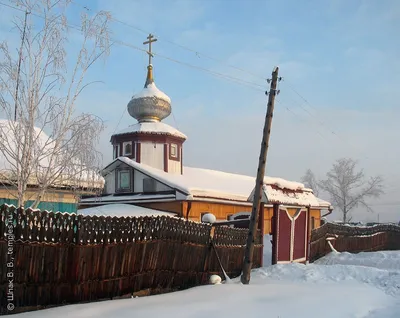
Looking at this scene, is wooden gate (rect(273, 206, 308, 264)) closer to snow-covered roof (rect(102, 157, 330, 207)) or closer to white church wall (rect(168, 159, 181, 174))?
snow-covered roof (rect(102, 157, 330, 207))

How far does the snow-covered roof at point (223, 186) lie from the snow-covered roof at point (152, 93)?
477 cm

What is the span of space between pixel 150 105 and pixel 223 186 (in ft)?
21.2

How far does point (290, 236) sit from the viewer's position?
16.6 metres

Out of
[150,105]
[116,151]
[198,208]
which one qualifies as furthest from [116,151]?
[198,208]

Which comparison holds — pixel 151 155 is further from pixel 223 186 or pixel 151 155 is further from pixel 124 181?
pixel 223 186

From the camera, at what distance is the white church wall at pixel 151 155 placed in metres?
26.7

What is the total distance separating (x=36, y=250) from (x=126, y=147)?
20.2 meters

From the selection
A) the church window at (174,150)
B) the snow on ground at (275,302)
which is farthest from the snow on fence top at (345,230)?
the church window at (174,150)

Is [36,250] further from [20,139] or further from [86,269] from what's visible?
[20,139]

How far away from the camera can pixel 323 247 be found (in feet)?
71.4

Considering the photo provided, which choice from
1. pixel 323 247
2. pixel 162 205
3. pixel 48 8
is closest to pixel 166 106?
pixel 162 205

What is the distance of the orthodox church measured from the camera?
22031 mm

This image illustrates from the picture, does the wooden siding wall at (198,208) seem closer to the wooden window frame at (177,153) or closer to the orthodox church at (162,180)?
the orthodox church at (162,180)

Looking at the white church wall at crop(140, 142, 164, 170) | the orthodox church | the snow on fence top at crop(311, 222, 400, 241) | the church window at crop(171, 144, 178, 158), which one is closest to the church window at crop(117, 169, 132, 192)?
the orthodox church
